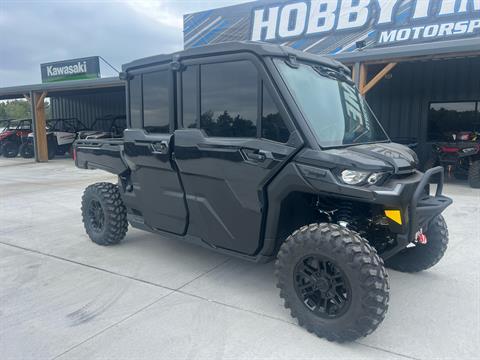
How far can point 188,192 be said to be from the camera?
3.72 metres

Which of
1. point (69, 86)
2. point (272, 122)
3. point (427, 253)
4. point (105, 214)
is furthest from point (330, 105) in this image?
point (69, 86)

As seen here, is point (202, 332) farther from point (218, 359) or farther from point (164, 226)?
point (164, 226)

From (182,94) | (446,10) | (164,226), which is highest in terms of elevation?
(446,10)

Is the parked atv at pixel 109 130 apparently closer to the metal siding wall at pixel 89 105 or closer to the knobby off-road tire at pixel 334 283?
the metal siding wall at pixel 89 105

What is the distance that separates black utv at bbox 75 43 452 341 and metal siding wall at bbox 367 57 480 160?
10.4 m

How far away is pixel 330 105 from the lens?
3307 millimetres

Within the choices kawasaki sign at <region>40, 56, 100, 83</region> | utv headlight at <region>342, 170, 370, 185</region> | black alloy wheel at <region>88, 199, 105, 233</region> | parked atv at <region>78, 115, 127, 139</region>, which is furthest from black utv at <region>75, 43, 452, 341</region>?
kawasaki sign at <region>40, 56, 100, 83</region>

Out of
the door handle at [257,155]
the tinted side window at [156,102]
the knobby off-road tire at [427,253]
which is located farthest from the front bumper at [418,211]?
the tinted side window at [156,102]

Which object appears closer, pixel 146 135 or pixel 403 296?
pixel 403 296

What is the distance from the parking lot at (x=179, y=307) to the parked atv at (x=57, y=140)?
552 inches

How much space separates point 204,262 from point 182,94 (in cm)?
181

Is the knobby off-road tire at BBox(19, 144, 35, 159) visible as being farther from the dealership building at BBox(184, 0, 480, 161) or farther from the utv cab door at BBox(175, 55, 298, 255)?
the utv cab door at BBox(175, 55, 298, 255)

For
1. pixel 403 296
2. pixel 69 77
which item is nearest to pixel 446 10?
pixel 403 296

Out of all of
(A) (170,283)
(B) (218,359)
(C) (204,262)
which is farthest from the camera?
(C) (204,262)
